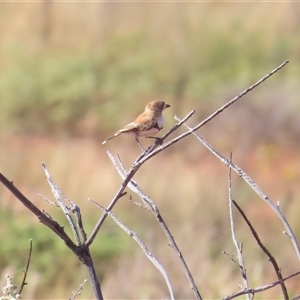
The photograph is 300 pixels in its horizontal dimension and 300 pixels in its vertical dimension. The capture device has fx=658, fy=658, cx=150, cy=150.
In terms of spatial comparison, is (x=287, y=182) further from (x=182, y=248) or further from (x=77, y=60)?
(x=77, y=60)

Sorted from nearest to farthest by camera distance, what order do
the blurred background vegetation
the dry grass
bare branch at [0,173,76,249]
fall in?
bare branch at [0,173,76,249], the dry grass, the blurred background vegetation

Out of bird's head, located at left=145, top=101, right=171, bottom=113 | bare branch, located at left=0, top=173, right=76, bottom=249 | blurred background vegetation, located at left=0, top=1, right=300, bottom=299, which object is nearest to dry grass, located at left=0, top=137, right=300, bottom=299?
blurred background vegetation, located at left=0, top=1, right=300, bottom=299

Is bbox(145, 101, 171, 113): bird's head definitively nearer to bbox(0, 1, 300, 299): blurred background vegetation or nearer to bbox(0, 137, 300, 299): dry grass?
bbox(0, 137, 300, 299): dry grass

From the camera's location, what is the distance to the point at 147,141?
26.5 feet

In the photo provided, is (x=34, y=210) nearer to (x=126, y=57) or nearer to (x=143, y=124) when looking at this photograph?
(x=143, y=124)

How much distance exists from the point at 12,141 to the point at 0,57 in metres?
3.13

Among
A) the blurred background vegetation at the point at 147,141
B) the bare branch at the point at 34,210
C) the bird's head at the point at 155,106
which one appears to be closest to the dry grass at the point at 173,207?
the blurred background vegetation at the point at 147,141

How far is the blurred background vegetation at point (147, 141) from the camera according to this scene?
15.1 ft

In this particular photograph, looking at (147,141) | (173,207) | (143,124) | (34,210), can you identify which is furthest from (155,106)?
(147,141)

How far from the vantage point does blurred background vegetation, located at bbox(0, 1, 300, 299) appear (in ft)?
15.1

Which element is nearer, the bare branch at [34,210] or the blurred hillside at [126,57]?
the bare branch at [34,210]

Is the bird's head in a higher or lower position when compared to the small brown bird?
higher

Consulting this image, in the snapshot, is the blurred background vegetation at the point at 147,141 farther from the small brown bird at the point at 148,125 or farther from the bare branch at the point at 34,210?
the bare branch at the point at 34,210

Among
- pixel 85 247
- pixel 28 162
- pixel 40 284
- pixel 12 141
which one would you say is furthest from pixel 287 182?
pixel 85 247
